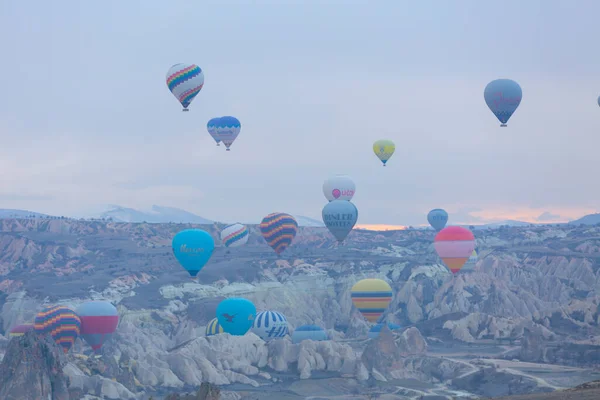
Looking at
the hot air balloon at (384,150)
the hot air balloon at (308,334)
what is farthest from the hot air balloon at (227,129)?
the hot air balloon at (308,334)

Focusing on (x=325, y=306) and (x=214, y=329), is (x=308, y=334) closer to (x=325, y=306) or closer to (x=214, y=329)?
(x=214, y=329)

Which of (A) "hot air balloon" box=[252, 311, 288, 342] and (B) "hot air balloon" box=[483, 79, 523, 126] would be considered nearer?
(B) "hot air balloon" box=[483, 79, 523, 126]

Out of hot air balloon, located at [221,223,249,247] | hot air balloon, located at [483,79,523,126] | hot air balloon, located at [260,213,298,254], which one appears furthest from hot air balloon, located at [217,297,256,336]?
hot air balloon, located at [221,223,249,247]

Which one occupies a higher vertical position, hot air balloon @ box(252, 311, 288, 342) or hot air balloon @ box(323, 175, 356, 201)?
hot air balloon @ box(323, 175, 356, 201)

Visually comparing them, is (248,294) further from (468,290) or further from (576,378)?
(576,378)

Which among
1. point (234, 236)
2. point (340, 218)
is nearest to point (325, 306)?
point (340, 218)

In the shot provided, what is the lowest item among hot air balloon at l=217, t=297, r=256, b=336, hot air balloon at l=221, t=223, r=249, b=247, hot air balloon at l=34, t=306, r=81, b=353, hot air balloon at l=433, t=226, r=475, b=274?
hot air balloon at l=34, t=306, r=81, b=353

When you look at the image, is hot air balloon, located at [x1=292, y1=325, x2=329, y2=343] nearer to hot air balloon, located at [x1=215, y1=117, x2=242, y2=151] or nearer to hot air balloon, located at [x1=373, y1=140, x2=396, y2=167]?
hot air balloon, located at [x1=215, y1=117, x2=242, y2=151]
